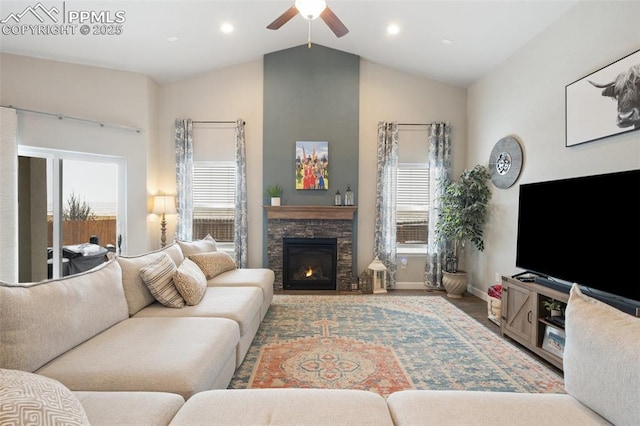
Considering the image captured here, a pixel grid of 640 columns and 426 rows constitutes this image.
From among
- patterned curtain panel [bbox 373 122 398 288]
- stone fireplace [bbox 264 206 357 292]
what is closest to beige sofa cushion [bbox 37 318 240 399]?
stone fireplace [bbox 264 206 357 292]

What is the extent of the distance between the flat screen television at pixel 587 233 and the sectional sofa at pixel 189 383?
4.46ft

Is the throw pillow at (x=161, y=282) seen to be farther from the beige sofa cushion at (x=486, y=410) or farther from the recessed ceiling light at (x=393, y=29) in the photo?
the recessed ceiling light at (x=393, y=29)

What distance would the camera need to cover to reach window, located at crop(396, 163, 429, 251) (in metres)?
5.65

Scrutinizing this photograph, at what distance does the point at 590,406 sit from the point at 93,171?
5701 mm

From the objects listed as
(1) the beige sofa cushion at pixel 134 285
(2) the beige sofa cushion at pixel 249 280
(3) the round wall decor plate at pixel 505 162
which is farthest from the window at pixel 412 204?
(1) the beige sofa cushion at pixel 134 285

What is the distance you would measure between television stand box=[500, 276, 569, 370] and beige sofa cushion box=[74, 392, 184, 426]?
285 centimetres

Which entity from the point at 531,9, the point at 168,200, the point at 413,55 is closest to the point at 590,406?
the point at 531,9

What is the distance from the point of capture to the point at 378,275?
Result: 5488 millimetres

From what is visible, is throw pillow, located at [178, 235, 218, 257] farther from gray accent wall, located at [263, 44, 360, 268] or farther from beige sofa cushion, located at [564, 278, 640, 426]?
beige sofa cushion, located at [564, 278, 640, 426]

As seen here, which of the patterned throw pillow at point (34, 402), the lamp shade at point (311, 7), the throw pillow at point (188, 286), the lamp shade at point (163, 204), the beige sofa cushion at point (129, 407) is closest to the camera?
the patterned throw pillow at point (34, 402)

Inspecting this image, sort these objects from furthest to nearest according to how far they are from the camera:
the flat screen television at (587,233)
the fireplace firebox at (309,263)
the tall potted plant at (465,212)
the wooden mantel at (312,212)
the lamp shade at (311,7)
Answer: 1. the fireplace firebox at (309,263)
2. the wooden mantel at (312,212)
3. the tall potted plant at (465,212)
4. the lamp shade at (311,7)
5. the flat screen television at (587,233)

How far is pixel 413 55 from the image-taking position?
498cm

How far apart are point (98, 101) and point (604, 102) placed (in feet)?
19.7

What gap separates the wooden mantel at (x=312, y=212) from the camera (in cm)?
536
